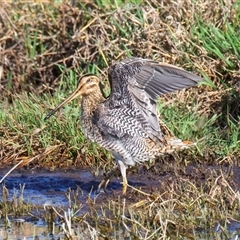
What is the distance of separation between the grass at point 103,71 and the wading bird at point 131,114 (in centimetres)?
32

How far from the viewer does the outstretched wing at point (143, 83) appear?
6570 mm

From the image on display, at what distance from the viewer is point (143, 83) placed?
664 centimetres

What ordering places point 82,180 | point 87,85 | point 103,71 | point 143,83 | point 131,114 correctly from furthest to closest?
point 103,71 → point 82,180 → point 87,85 → point 131,114 → point 143,83

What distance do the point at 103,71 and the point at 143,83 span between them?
1.72 metres

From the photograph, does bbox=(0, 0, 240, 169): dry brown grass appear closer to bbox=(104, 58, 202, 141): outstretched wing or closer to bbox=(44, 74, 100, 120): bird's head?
bbox=(44, 74, 100, 120): bird's head

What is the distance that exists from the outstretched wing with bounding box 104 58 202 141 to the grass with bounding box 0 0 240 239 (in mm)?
583

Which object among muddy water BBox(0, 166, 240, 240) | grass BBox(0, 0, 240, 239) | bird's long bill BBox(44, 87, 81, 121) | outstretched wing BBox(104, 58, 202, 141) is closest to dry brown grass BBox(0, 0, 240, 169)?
grass BBox(0, 0, 240, 239)

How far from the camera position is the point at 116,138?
682 centimetres

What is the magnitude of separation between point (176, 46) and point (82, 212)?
8.25ft

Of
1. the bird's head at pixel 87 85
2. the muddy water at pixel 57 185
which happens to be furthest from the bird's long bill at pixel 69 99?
the muddy water at pixel 57 185

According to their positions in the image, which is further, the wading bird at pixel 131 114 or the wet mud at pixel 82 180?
the wet mud at pixel 82 180

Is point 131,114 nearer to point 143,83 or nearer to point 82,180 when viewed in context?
point 143,83

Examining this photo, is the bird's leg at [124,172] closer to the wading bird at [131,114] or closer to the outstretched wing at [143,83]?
the wading bird at [131,114]

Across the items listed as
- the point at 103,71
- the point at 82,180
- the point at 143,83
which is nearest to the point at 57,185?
the point at 82,180
